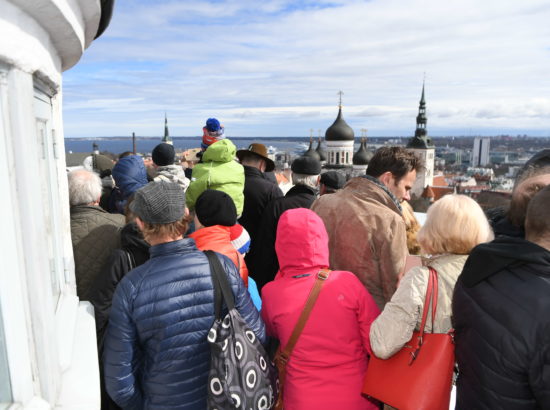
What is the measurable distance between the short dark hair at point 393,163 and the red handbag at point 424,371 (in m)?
0.95

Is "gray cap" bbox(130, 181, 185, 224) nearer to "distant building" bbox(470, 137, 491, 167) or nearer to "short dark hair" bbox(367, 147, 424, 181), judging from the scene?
"short dark hair" bbox(367, 147, 424, 181)

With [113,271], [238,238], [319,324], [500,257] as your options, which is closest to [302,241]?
[319,324]

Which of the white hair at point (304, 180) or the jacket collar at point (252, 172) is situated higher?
the jacket collar at point (252, 172)

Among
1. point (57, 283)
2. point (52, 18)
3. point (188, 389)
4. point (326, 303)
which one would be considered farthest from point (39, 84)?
point (326, 303)

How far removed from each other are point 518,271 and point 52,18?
1641 mm

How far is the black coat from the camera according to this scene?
331 cm

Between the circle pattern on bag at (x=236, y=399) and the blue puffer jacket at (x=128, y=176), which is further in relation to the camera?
the blue puffer jacket at (x=128, y=176)

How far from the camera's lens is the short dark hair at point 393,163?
265 cm

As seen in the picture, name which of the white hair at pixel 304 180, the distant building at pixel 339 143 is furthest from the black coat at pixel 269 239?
the distant building at pixel 339 143

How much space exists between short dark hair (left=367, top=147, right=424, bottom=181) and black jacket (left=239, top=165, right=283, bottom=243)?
1.07m

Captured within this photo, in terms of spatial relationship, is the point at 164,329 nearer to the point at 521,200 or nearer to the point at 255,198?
the point at 521,200

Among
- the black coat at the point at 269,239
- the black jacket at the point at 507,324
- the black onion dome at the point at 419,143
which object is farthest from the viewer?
the black onion dome at the point at 419,143

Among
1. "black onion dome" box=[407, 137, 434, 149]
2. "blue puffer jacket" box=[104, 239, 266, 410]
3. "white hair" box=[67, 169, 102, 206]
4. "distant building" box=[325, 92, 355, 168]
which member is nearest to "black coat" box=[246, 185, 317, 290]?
"white hair" box=[67, 169, 102, 206]

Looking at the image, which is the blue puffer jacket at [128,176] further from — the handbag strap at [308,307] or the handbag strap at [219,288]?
the handbag strap at [308,307]
